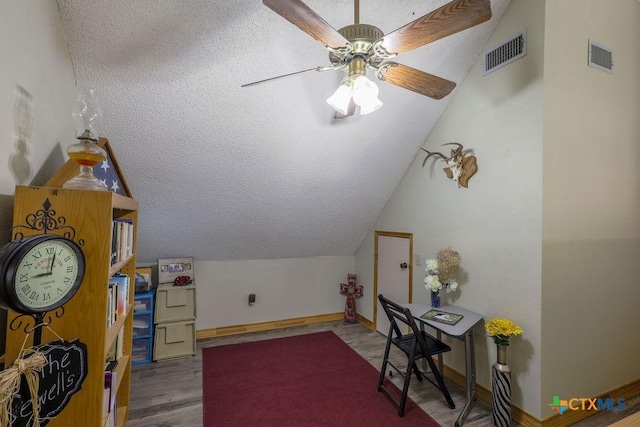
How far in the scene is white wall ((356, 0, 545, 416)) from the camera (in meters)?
1.99

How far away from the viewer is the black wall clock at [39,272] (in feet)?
2.81

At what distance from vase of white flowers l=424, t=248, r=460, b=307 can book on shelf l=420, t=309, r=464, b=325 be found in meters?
0.16

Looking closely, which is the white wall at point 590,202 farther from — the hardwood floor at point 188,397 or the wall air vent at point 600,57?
the hardwood floor at point 188,397

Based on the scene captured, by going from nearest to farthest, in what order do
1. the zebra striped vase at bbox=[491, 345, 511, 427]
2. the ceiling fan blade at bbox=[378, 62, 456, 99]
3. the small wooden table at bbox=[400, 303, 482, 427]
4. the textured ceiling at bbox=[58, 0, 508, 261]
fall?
the ceiling fan blade at bbox=[378, 62, 456, 99] → the textured ceiling at bbox=[58, 0, 508, 261] → the zebra striped vase at bbox=[491, 345, 511, 427] → the small wooden table at bbox=[400, 303, 482, 427]

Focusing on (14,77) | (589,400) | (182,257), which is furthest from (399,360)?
(14,77)

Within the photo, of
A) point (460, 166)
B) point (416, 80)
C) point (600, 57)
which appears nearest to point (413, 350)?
point (460, 166)

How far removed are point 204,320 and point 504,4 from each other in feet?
13.3

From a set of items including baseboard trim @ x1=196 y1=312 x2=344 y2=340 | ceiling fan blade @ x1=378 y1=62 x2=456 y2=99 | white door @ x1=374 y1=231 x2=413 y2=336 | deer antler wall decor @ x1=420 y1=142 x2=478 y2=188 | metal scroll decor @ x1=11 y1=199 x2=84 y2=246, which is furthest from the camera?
baseboard trim @ x1=196 y1=312 x2=344 y2=340

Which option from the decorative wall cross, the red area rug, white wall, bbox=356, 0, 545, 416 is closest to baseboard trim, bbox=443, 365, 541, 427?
white wall, bbox=356, 0, 545, 416

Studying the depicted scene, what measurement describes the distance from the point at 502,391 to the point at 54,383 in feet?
7.62

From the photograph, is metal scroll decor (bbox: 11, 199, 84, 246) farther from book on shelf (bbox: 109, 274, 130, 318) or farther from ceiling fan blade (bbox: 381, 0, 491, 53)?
ceiling fan blade (bbox: 381, 0, 491, 53)

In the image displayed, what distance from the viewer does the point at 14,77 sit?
117 centimetres

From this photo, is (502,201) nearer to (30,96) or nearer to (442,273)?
(442,273)

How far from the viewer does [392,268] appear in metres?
3.44
